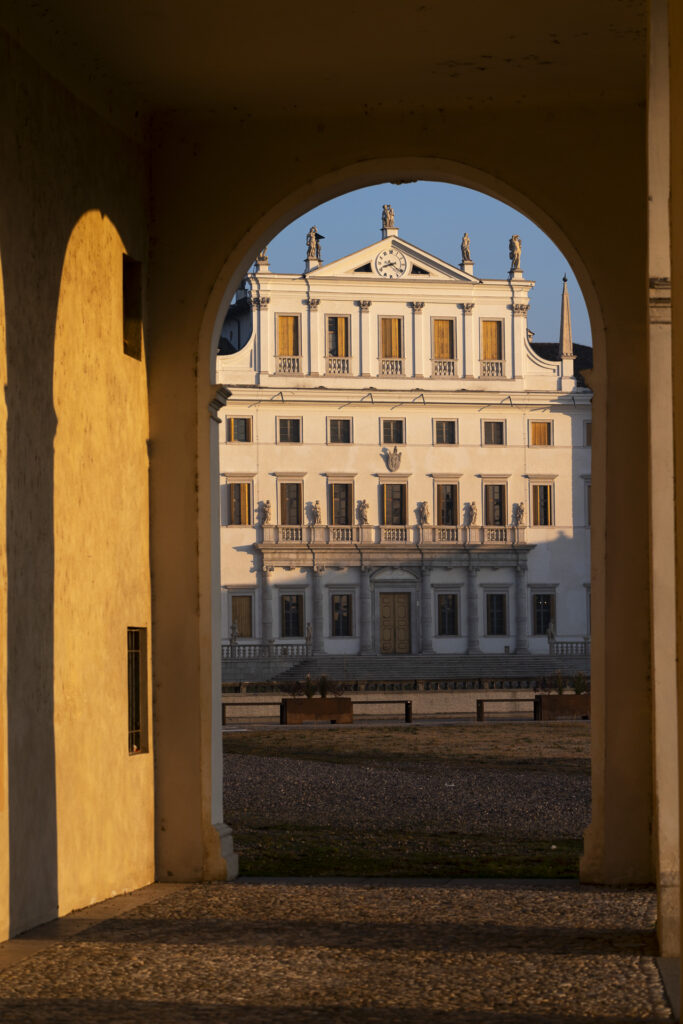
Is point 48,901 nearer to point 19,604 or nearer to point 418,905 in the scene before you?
point 19,604

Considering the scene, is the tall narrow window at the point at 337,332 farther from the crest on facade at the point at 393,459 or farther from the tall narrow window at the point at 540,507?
the tall narrow window at the point at 540,507

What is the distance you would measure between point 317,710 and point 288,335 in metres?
23.6

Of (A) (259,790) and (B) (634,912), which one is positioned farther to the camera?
(A) (259,790)

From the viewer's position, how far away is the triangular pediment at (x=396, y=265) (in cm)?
4856

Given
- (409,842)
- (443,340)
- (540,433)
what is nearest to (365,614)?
(540,433)

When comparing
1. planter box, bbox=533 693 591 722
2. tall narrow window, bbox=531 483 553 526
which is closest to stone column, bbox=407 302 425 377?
tall narrow window, bbox=531 483 553 526

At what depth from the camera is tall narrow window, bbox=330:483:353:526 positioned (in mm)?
48500

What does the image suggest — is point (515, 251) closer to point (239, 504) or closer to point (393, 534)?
point (393, 534)

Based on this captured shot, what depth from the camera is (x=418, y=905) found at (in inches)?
301

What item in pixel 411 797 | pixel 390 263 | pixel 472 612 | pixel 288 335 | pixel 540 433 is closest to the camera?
pixel 411 797

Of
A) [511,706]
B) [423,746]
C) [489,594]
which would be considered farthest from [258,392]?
[423,746]

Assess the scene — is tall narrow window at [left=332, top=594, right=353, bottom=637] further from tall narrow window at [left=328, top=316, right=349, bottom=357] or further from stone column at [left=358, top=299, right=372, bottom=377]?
tall narrow window at [left=328, top=316, right=349, bottom=357]

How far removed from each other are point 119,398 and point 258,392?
1555 inches

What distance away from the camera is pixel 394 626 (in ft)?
159
